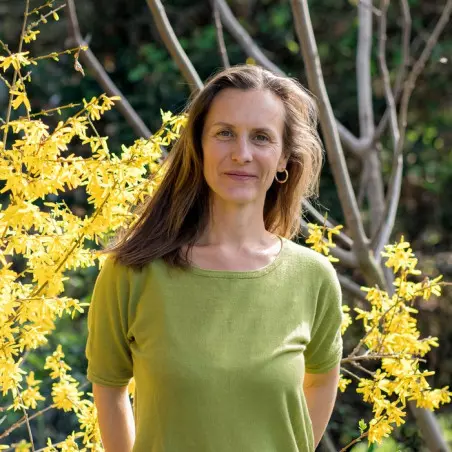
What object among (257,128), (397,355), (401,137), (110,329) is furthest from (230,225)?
(401,137)

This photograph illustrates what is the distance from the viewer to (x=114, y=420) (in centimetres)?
190

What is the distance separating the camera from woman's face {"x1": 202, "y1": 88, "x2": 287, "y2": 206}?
6.15 feet

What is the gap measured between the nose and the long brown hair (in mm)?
116

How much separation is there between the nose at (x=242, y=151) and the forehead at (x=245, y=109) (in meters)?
0.03

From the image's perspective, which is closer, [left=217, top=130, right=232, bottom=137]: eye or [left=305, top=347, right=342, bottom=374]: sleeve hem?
[left=217, top=130, right=232, bottom=137]: eye

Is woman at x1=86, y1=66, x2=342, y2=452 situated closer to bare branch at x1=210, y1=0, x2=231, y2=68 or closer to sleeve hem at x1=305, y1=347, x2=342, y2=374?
sleeve hem at x1=305, y1=347, x2=342, y2=374

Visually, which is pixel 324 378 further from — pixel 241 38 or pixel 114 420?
pixel 241 38

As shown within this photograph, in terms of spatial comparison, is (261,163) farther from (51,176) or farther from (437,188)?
(437,188)

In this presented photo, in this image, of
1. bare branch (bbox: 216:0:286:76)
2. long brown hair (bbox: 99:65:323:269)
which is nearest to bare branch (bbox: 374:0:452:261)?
bare branch (bbox: 216:0:286:76)

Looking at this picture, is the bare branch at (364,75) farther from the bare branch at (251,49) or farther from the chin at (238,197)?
the chin at (238,197)

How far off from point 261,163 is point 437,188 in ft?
12.7

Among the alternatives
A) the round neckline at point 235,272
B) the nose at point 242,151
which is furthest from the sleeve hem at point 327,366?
the nose at point 242,151

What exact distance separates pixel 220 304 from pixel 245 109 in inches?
14.3

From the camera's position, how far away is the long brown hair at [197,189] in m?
1.89
